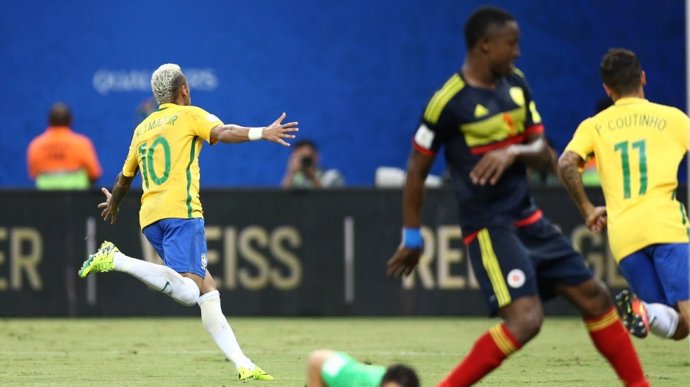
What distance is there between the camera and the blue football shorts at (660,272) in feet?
29.0

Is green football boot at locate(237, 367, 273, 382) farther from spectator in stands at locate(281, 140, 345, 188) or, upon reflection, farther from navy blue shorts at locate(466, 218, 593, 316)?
spectator in stands at locate(281, 140, 345, 188)

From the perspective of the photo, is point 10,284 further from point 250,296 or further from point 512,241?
point 512,241

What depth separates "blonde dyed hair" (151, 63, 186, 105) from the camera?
33.8ft

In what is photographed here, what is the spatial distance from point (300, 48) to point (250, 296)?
5502 mm

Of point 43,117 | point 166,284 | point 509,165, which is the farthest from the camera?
point 43,117

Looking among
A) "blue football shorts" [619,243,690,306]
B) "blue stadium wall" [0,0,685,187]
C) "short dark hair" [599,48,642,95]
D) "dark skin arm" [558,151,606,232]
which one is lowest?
"blue football shorts" [619,243,690,306]

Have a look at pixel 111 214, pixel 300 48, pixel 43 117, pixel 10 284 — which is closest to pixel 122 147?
pixel 43 117

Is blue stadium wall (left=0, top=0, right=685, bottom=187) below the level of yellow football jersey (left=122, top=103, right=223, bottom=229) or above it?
above

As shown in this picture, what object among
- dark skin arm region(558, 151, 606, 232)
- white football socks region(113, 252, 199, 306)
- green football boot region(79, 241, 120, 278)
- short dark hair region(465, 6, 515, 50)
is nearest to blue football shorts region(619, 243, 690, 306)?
dark skin arm region(558, 151, 606, 232)

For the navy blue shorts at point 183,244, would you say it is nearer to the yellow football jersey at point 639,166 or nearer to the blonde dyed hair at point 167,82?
the blonde dyed hair at point 167,82

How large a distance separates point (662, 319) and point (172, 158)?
11.4 feet

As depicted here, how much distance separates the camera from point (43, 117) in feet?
68.5

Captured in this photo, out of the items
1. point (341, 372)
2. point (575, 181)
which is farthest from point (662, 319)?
point (341, 372)

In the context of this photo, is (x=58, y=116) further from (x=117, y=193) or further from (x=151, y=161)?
(x=151, y=161)
